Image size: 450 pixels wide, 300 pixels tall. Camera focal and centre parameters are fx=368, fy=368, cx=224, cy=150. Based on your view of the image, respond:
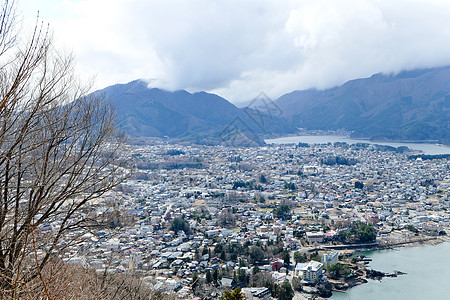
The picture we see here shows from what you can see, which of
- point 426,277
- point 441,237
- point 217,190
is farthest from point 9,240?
point 217,190

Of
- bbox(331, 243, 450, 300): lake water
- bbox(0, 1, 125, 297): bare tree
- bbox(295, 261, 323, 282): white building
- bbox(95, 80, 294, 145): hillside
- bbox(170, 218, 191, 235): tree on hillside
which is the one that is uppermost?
bbox(95, 80, 294, 145): hillside

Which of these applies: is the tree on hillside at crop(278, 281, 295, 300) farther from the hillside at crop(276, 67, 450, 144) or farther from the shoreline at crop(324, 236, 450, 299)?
the hillside at crop(276, 67, 450, 144)

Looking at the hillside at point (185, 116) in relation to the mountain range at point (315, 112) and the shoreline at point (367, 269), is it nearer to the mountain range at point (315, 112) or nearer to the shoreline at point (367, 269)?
the mountain range at point (315, 112)

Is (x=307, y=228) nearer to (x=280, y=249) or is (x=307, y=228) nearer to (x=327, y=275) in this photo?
(x=280, y=249)

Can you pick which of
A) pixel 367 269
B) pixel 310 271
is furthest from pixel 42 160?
pixel 367 269

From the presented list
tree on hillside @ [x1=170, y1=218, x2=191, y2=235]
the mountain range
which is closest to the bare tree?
tree on hillside @ [x1=170, y1=218, x2=191, y2=235]
